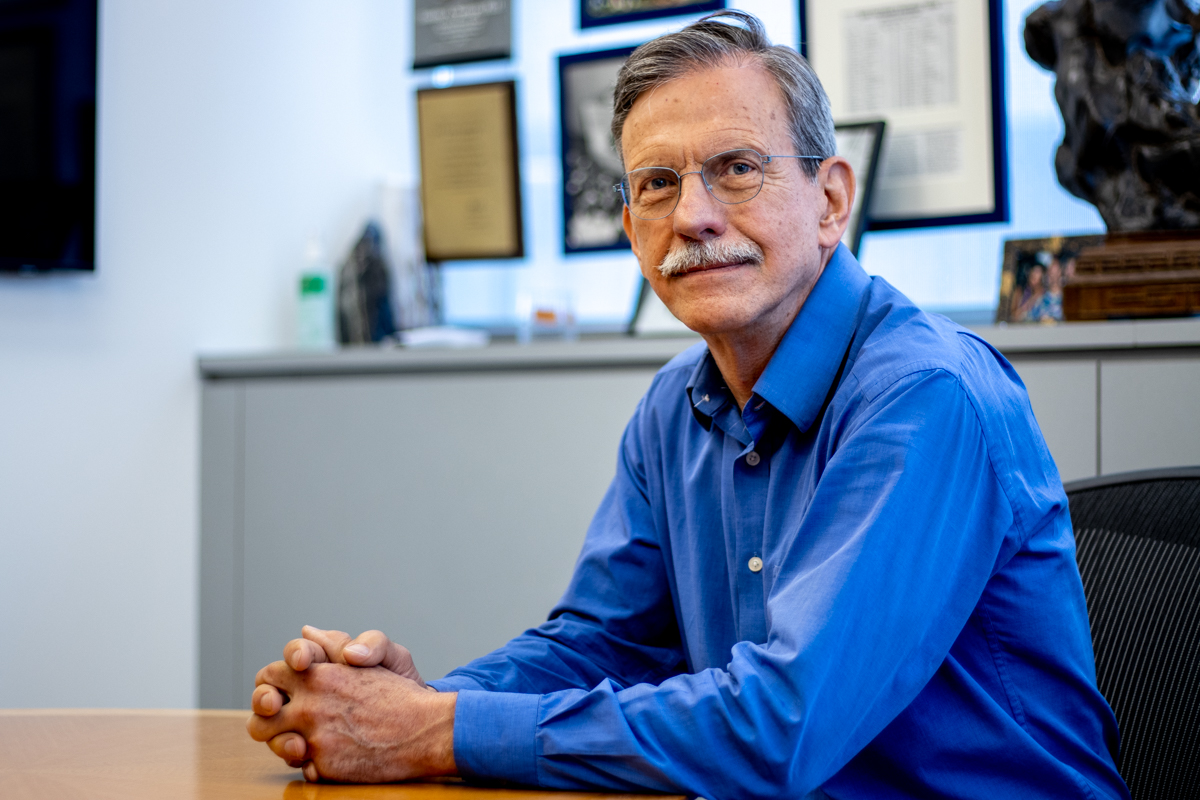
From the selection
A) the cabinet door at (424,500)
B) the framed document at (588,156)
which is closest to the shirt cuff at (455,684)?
the cabinet door at (424,500)

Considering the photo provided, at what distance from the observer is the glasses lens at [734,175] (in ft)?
3.83

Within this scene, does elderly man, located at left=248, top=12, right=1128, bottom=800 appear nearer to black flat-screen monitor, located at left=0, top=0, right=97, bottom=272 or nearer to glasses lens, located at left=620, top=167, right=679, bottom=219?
glasses lens, located at left=620, top=167, right=679, bottom=219

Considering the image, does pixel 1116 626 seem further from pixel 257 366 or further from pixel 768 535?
pixel 257 366

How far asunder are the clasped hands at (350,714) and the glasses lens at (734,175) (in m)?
0.59

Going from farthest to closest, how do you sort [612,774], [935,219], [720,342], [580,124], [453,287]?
[453,287] → [580,124] → [935,219] → [720,342] → [612,774]

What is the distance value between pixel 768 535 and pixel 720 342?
0.25 metres

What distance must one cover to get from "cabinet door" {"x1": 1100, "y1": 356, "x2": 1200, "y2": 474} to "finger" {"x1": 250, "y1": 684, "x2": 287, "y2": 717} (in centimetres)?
127

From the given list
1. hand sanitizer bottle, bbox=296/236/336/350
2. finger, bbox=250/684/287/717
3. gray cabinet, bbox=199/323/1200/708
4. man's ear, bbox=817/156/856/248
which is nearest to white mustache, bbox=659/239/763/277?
man's ear, bbox=817/156/856/248

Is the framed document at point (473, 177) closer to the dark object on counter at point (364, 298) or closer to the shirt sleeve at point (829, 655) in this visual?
the dark object on counter at point (364, 298)

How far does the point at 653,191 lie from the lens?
4.01 ft

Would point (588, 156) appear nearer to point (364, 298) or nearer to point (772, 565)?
point (364, 298)

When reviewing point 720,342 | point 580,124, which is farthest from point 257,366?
point 720,342

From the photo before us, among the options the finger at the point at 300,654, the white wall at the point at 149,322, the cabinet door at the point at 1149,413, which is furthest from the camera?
the white wall at the point at 149,322

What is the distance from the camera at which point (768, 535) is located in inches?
44.0
